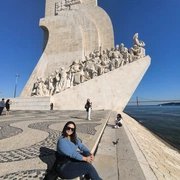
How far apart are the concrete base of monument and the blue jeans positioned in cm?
872

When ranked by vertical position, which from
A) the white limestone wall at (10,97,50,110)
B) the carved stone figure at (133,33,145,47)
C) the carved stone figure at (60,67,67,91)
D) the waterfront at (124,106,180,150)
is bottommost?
the waterfront at (124,106,180,150)

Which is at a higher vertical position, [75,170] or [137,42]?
[137,42]

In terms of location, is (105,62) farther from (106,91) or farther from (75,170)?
(75,170)

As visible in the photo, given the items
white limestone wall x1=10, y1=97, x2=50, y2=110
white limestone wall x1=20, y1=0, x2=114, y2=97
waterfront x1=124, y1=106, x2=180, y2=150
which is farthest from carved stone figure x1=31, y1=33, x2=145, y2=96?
waterfront x1=124, y1=106, x2=180, y2=150

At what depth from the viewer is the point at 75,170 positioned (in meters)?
1.25

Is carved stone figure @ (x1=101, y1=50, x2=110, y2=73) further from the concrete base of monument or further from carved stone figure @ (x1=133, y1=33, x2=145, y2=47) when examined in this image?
carved stone figure @ (x1=133, y1=33, x2=145, y2=47)

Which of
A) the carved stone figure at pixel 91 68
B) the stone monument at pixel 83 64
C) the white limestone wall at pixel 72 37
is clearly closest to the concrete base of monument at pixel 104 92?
the stone monument at pixel 83 64

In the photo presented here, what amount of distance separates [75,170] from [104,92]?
29.0 feet

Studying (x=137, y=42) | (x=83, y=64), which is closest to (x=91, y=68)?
(x=83, y=64)

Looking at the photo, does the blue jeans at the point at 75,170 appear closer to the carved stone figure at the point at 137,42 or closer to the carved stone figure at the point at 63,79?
the carved stone figure at the point at 63,79

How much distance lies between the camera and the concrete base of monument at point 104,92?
10.0m

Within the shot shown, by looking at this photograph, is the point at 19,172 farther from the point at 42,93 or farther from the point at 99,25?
the point at 99,25

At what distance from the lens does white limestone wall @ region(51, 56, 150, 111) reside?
10.0 metres

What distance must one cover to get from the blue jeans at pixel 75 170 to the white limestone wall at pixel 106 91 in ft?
28.6
